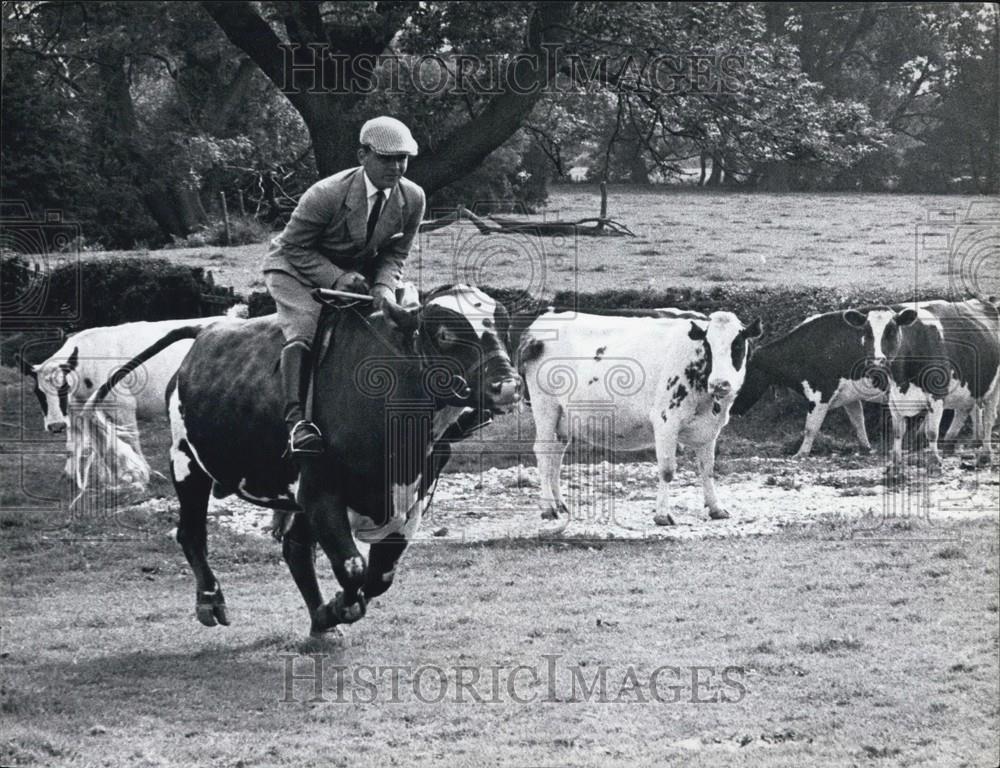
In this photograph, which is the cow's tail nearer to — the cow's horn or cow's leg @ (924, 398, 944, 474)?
the cow's horn

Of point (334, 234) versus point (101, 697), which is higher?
point (334, 234)

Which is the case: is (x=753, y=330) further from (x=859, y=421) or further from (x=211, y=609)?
(x=211, y=609)

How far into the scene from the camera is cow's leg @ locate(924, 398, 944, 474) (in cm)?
1611

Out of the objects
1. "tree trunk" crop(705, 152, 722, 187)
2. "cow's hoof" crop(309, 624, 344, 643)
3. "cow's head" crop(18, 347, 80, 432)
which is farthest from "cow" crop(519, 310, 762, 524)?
"tree trunk" crop(705, 152, 722, 187)

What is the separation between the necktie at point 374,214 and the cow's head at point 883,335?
9308mm

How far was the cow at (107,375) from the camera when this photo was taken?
16328 mm

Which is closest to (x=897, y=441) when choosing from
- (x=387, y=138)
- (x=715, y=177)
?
(x=715, y=177)

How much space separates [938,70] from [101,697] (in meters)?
15.1

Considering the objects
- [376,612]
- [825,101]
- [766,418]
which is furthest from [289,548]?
[825,101]

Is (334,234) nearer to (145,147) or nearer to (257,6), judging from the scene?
Answer: (257,6)

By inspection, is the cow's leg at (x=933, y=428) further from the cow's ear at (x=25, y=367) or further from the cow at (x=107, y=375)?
the cow's ear at (x=25, y=367)

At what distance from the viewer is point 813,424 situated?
17.4 metres

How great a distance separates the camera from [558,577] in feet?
38.6

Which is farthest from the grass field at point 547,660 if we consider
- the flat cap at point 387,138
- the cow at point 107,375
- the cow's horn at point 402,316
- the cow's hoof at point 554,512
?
the cow at point 107,375
